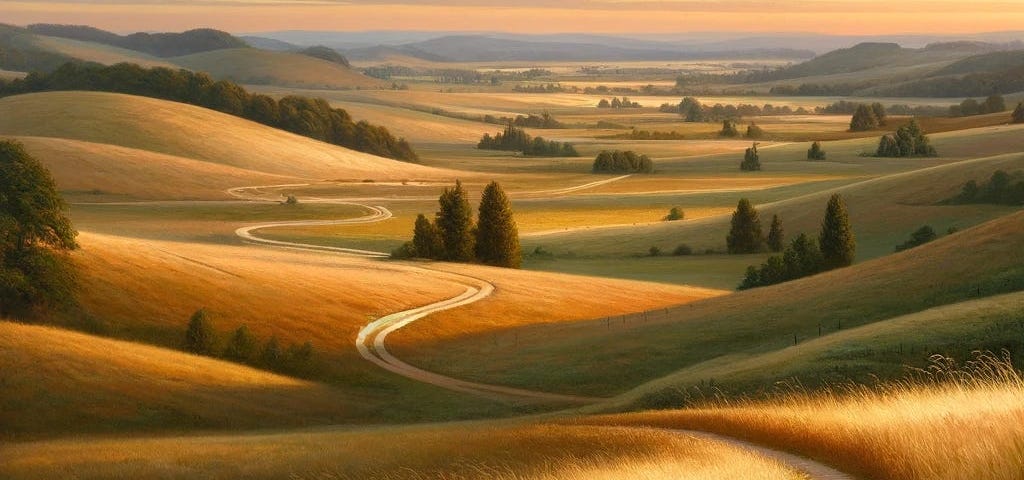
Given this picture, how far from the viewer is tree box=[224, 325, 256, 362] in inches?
2256

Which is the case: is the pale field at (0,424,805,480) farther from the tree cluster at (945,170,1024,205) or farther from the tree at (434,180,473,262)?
the tree cluster at (945,170,1024,205)

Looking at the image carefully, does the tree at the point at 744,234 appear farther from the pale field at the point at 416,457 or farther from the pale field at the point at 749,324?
the pale field at the point at 416,457

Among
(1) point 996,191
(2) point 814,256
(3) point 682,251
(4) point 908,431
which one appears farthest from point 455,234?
(4) point 908,431

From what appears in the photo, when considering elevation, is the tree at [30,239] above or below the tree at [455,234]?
above

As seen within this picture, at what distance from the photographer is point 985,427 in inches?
632

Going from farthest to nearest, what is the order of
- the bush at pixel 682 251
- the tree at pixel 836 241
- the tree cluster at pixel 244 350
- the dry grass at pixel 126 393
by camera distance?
the bush at pixel 682 251, the tree at pixel 836 241, the tree cluster at pixel 244 350, the dry grass at pixel 126 393

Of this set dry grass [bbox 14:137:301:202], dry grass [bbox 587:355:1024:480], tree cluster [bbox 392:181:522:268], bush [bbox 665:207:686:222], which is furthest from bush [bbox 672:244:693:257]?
dry grass [bbox 587:355:1024:480]

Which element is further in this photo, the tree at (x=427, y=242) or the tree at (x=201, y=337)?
the tree at (x=427, y=242)

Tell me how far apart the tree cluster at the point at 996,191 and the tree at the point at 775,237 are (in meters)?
15.5

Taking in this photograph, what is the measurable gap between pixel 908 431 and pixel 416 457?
34.6 ft

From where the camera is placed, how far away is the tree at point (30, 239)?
55.3 m

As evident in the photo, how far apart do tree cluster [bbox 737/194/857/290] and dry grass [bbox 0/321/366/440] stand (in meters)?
46.3

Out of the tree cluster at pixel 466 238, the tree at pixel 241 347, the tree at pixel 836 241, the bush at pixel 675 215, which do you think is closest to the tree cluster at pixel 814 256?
the tree at pixel 836 241

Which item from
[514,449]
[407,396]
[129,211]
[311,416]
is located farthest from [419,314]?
[129,211]
